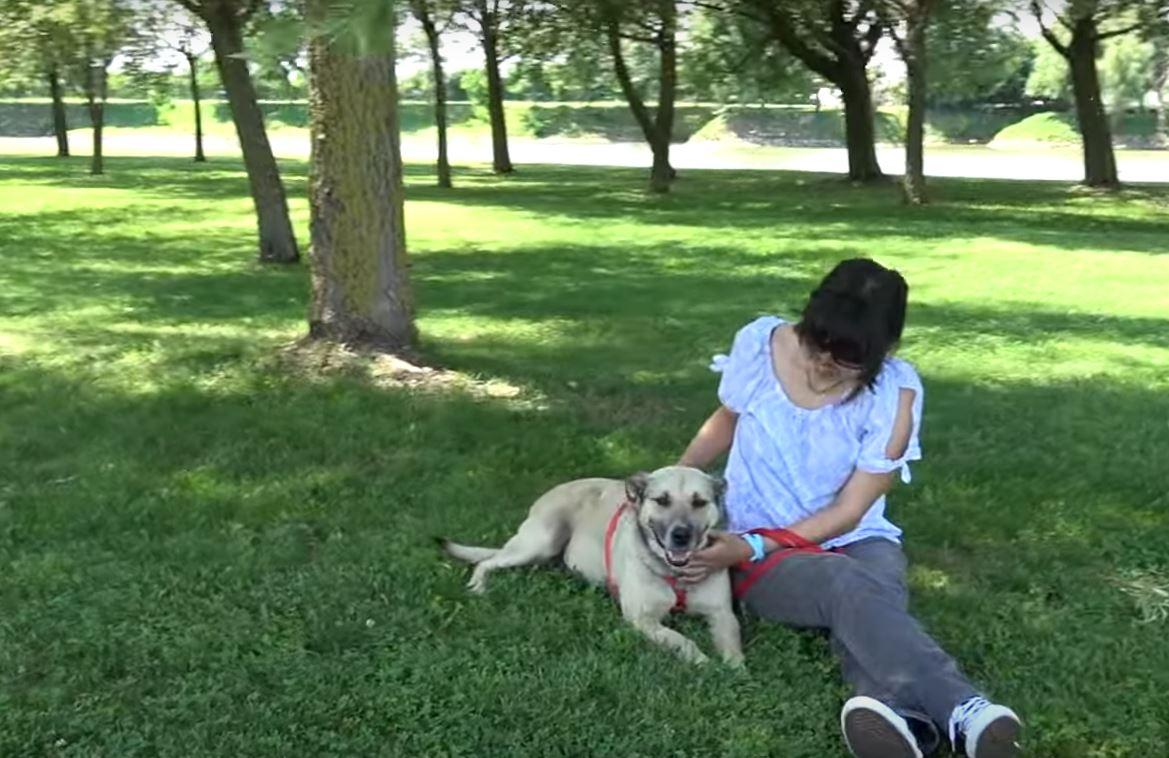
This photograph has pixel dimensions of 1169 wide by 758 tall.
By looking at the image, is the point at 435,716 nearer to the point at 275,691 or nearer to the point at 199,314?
the point at 275,691

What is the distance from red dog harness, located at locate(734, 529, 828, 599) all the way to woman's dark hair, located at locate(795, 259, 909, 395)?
552mm

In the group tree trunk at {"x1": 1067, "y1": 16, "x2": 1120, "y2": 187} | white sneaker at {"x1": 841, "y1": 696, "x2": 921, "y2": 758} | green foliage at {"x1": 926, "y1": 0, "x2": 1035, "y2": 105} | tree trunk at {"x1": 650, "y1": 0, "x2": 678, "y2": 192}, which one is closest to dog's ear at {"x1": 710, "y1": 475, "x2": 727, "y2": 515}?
white sneaker at {"x1": 841, "y1": 696, "x2": 921, "y2": 758}

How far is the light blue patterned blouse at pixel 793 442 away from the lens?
409 centimetres

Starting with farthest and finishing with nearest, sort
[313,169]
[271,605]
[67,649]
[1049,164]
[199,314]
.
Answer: [1049,164], [199,314], [313,169], [271,605], [67,649]

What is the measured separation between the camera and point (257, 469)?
6.16m

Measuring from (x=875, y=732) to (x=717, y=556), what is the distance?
78 cm

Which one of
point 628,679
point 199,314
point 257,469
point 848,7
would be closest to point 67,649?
point 628,679

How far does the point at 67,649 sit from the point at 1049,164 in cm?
4270

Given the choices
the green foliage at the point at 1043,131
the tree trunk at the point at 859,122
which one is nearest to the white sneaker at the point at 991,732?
the tree trunk at the point at 859,122

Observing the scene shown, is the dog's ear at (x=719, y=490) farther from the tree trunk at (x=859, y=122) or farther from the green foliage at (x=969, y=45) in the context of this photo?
the tree trunk at (x=859, y=122)

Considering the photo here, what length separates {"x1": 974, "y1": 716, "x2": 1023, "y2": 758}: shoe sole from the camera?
128 inches

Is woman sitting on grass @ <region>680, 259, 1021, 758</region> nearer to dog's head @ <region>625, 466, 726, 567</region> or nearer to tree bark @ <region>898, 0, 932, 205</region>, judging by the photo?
dog's head @ <region>625, 466, 726, 567</region>

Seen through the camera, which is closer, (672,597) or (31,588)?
(672,597)

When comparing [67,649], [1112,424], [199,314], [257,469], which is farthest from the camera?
[199,314]
